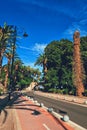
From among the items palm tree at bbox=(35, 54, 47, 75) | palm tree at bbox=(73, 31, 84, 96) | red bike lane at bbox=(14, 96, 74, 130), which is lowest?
red bike lane at bbox=(14, 96, 74, 130)

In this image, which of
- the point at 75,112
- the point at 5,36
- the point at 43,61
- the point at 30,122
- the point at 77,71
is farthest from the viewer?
the point at 43,61

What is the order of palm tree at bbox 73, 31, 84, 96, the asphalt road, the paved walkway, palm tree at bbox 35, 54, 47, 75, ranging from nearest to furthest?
the paved walkway
the asphalt road
palm tree at bbox 73, 31, 84, 96
palm tree at bbox 35, 54, 47, 75

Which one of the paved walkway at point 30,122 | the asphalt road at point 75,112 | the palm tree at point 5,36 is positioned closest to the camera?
the paved walkway at point 30,122

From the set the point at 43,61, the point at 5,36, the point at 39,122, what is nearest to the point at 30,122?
the point at 39,122

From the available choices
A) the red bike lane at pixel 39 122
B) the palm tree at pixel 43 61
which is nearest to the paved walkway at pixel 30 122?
the red bike lane at pixel 39 122

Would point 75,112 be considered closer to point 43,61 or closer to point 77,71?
point 77,71

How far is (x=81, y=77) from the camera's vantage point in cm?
5625

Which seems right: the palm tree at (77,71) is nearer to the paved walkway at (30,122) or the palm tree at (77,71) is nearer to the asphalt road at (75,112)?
the asphalt road at (75,112)

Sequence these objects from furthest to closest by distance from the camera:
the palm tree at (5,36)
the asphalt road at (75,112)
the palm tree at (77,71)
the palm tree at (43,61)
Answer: the palm tree at (43,61) < the palm tree at (77,71) < the palm tree at (5,36) < the asphalt road at (75,112)

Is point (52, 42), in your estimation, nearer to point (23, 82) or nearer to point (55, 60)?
point (55, 60)

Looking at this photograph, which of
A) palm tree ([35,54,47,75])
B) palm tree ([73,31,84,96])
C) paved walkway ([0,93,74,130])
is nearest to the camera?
paved walkway ([0,93,74,130])

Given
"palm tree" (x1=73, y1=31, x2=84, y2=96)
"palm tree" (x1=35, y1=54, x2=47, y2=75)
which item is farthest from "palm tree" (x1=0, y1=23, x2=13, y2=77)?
"palm tree" (x1=35, y1=54, x2=47, y2=75)

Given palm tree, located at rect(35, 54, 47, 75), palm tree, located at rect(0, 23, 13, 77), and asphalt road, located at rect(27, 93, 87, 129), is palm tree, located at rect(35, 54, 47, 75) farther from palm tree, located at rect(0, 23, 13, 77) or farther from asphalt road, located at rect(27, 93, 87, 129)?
asphalt road, located at rect(27, 93, 87, 129)

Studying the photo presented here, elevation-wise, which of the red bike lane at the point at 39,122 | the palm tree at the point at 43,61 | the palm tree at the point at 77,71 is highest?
the palm tree at the point at 43,61
